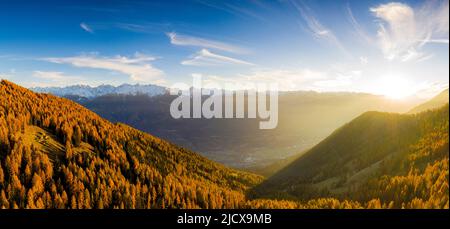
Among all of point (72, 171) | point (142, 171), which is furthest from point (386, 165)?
point (72, 171)

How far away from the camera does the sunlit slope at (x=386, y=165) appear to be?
67.6 meters

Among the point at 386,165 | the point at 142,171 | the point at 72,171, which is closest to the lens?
the point at 72,171

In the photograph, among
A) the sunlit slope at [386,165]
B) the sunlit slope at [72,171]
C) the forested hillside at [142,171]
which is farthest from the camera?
the sunlit slope at [386,165]

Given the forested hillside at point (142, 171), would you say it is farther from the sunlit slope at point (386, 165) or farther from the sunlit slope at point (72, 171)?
the sunlit slope at point (386, 165)

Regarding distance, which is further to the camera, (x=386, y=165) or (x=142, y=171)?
(x=386, y=165)

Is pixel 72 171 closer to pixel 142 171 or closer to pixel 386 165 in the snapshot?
pixel 142 171

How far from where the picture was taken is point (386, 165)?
108 metres

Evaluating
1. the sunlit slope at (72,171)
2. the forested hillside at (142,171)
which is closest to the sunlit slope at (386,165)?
the forested hillside at (142,171)

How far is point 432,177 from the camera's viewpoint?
68.1 meters
